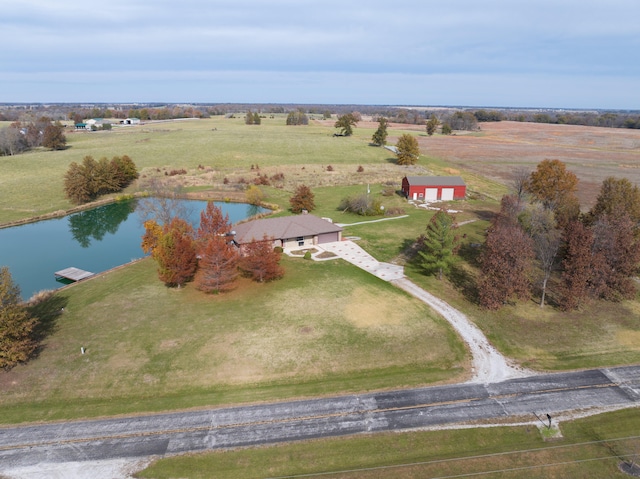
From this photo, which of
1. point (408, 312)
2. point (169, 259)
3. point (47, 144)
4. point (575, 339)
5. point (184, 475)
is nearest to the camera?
point (184, 475)

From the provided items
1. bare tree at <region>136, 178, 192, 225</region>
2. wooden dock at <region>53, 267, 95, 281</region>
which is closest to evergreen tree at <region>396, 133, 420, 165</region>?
bare tree at <region>136, 178, 192, 225</region>

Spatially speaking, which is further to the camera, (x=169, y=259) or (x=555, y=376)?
(x=169, y=259)

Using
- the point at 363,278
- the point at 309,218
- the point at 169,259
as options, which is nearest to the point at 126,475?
the point at 169,259

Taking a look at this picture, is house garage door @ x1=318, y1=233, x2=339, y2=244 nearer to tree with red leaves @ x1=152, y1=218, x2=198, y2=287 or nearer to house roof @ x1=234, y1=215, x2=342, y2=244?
house roof @ x1=234, y1=215, x2=342, y2=244

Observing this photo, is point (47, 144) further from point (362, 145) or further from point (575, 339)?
point (575, 339)

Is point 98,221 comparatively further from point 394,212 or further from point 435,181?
point 435,181

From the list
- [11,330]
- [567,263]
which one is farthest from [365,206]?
[11,330]
